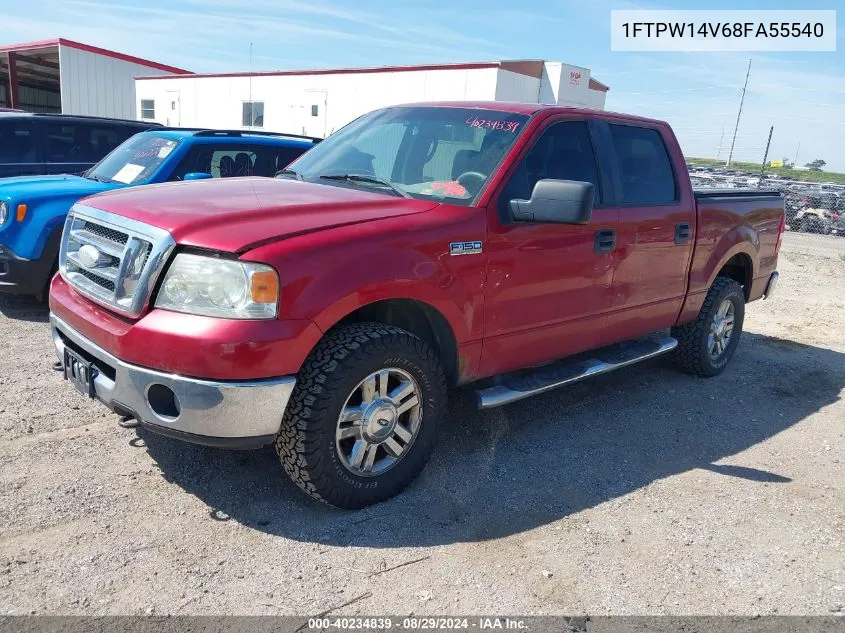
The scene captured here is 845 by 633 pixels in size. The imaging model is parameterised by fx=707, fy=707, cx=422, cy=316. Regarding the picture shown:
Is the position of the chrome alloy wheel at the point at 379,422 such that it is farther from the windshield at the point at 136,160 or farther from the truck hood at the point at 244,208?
the windshield at the point at 136,160

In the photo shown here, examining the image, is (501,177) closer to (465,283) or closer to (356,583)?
(465,283)

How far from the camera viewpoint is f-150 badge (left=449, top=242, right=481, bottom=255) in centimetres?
345

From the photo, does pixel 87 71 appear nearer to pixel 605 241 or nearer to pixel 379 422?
pixel 605 241

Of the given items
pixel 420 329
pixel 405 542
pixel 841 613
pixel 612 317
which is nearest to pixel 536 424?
pixel 612 317

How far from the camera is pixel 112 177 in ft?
22.4

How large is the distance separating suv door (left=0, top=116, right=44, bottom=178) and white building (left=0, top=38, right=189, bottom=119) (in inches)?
756

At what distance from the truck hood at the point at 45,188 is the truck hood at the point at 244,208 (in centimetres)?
276

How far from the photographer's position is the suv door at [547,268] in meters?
3.72

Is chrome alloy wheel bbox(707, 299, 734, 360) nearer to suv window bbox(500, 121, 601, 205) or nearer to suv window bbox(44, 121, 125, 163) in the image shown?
suv window bbox(500, 121, 601, 205)

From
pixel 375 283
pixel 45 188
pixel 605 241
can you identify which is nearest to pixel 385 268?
pixel 375 283

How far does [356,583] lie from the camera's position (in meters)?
2.83

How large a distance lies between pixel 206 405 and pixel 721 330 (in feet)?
15.1

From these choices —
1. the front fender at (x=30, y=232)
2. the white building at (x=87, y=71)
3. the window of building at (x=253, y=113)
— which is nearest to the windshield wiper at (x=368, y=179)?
the front fender at (x=30, y=232)

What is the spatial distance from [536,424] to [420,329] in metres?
1.39
